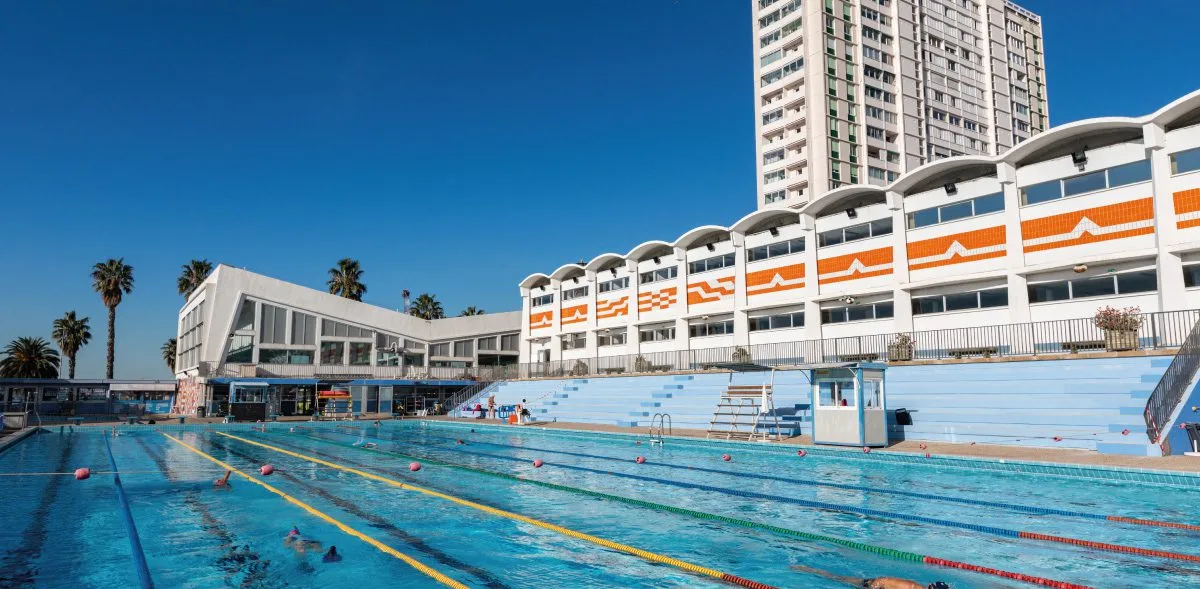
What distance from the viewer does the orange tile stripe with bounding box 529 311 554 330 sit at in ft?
159

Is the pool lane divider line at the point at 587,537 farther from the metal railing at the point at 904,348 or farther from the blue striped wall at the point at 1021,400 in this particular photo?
the metal railing at the point at 904,348

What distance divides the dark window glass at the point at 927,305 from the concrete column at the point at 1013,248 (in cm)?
267

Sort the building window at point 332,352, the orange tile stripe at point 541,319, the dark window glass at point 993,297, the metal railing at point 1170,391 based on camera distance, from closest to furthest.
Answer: the metal railing at point 1170,391
the dark window glass at point 993,297
the orange tile stripe at point 541,319
the building window at point 332,352

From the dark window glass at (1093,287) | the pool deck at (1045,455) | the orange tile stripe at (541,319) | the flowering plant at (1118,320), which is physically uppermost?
the orange tile stripe at (541,319)

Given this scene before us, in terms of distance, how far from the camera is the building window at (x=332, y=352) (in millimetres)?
50344

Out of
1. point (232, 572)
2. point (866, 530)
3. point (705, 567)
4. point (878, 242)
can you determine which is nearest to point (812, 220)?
point (878, 242)

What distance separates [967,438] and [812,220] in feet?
47.0

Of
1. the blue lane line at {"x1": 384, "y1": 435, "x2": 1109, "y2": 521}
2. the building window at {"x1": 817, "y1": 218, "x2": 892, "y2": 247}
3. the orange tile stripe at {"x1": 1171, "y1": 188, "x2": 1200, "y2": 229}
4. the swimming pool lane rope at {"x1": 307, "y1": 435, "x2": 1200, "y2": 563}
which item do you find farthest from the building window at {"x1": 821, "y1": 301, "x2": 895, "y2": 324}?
the swimming pool lane rope at {"x1": 307, "y1": 435, "x2": 1200, "y2": 563}

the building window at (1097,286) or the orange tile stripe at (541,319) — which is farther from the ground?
the orange tile stripe at (541,319)

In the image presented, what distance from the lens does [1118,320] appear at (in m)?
18.8

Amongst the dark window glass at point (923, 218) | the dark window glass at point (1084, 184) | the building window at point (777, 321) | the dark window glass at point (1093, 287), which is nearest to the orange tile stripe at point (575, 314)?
the building window at point (777, 321)

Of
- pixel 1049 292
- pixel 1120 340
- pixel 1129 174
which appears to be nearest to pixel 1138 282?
pixel 1049 292

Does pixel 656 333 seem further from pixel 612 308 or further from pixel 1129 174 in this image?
pixel 1129 174

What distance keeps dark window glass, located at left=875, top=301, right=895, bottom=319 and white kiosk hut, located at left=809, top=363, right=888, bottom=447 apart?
991 cm
